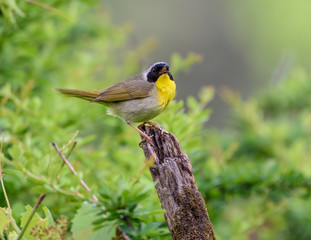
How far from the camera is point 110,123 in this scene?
339 cm

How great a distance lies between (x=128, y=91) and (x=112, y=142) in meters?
0.61

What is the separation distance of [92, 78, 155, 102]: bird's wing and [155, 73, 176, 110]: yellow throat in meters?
0.06

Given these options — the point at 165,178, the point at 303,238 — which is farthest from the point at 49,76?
the point at 303,238

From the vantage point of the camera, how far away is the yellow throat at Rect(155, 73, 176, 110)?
8.85 ft

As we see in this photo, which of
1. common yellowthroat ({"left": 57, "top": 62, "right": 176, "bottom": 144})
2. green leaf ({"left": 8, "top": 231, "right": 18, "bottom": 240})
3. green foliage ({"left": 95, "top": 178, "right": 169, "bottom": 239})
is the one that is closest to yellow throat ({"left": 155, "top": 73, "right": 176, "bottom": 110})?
common yellowthroat ({"left": 57, "top": 62, "right": 176, "bottom": 144})

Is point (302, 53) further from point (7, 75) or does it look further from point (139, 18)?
point (7, 75)

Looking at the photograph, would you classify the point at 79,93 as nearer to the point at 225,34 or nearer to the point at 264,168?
the point at 264,168

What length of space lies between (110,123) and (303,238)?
187cm

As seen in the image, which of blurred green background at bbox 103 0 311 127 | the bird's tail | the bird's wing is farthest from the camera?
blurred green background at bbox 103 0 311 127

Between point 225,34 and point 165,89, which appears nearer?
point 165,89

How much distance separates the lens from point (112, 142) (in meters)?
3.36

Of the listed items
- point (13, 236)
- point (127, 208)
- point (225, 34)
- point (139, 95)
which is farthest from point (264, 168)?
point (225, 34)

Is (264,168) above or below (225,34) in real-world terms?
below

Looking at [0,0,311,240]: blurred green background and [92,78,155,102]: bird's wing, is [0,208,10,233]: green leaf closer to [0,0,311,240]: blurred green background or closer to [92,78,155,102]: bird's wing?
[0,0,311,240]: blurred green background
